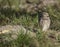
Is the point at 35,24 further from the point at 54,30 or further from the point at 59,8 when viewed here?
the point at 59,8

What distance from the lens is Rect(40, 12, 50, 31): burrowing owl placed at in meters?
8.13

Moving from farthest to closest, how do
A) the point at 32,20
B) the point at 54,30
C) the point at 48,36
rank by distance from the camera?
the point at 32,20, the point at 54,30, the point at 48,36

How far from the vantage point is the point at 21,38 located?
6.80 metres

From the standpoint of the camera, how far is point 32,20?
8.99 m

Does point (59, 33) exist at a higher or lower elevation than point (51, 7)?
lower

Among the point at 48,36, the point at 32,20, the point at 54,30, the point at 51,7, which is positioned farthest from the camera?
the point at 51,7

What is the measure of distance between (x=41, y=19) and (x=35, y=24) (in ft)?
0.77

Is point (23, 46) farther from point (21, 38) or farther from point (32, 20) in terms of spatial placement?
point (32, 20)

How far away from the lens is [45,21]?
27.9ft

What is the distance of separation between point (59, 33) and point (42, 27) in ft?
1.70

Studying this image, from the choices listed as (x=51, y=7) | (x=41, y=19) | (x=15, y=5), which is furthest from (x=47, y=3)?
(x=41, y=19)

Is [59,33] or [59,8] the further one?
[59,8]

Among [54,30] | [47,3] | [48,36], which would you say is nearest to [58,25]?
[54,30]

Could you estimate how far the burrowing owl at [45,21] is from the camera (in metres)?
8.13
